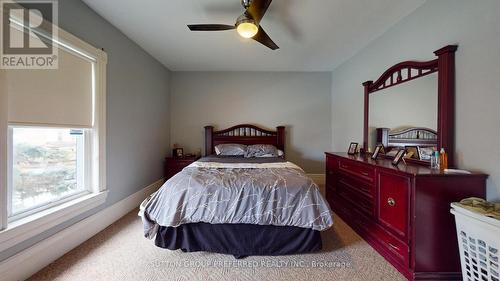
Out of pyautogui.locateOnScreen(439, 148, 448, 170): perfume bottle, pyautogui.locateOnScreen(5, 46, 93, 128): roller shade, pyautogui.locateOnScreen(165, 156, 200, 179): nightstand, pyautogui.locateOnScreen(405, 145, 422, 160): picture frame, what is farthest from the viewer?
pyautogui.locateOnScreen(165, 156, 200, 179): nightstand

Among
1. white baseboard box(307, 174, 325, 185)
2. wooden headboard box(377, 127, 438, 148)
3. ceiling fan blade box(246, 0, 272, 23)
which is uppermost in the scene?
ceiling fan blade box(246, 0, 272, 23)

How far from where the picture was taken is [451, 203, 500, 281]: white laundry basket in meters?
1.21

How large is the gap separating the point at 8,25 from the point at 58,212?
156 centimetres

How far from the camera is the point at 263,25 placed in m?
2.55

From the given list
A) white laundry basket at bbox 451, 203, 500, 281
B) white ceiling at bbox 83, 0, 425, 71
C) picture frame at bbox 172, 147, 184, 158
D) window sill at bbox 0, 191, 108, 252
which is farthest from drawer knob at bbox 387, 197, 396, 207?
picture frame at bbox 172, 147, 184, 158

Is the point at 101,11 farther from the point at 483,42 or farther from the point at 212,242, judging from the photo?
Answer: the point at 483,42

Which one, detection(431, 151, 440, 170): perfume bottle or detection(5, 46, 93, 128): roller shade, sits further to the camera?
detection(431, 151, 440, 170): perfume bottle

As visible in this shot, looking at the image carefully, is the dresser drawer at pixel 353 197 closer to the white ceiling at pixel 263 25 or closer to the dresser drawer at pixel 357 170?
the dresser drawer at pixel 357 170

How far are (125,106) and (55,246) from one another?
176cm

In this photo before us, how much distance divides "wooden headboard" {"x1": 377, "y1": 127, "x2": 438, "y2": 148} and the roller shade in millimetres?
3527

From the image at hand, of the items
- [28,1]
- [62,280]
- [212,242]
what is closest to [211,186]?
[212,242]

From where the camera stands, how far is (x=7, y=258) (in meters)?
1.52

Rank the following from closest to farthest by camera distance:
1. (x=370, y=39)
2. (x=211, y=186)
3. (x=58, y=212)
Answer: (x=58, y=212) < (x=211, y=186) < (x=370, y=39)

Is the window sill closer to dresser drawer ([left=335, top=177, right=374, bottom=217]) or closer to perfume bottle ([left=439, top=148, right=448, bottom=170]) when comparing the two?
dresser drawer ([left=335, top=177, right=374, bottom=217])
